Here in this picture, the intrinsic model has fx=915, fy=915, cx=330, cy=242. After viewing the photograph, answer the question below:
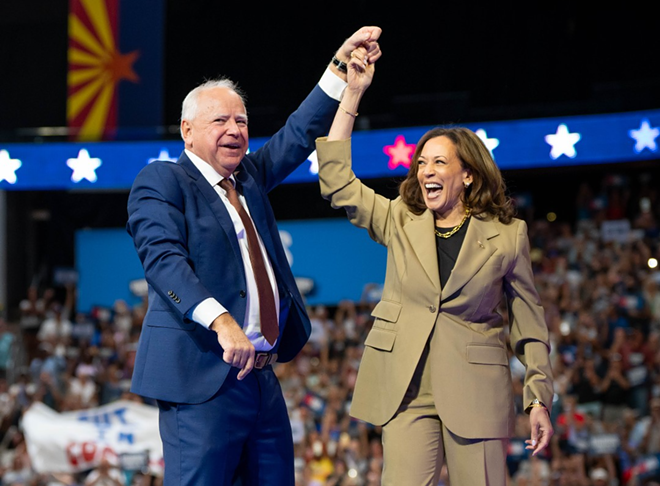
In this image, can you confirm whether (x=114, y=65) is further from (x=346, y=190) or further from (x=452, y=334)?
(x=452, y=334)

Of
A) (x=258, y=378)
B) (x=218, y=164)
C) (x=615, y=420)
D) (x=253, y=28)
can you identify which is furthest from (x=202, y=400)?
(x=253, y=28)

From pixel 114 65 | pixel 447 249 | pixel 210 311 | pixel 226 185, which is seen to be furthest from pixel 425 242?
pixel 114 65

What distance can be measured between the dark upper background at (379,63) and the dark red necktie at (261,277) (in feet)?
25.9

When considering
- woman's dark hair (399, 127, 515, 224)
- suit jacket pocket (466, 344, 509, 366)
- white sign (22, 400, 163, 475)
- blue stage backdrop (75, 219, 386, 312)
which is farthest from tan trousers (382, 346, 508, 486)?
blue stage backdrop (75, 219, 386, 312)

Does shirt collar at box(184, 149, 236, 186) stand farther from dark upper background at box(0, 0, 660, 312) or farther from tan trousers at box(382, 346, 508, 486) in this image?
dark upper background at box(0, 0, 660, 312)

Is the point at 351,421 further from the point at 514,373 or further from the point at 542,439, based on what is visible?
the point at 542,439

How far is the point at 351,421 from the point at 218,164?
589 cm

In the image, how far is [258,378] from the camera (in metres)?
2.48

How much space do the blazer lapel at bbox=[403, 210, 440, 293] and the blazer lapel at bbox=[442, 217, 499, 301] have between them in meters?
0.04

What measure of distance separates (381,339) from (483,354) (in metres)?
0.28

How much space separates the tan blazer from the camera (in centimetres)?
250

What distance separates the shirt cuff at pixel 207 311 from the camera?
7.26 ft

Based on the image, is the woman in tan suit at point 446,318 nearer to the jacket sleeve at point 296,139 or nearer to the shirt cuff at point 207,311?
A: the jacket sleeve at point 296,139

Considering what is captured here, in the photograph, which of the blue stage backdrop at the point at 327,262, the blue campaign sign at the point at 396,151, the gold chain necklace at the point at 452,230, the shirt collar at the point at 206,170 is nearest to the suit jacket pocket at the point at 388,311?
the gold chain necklace at the point at 452,230
